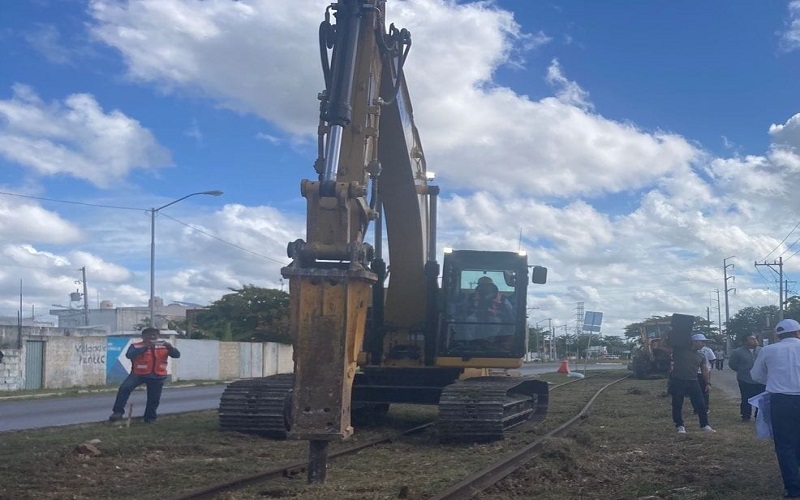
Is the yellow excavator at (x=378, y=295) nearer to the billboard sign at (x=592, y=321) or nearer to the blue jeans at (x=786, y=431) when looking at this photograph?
the blue jeans at (x=786, y=431)

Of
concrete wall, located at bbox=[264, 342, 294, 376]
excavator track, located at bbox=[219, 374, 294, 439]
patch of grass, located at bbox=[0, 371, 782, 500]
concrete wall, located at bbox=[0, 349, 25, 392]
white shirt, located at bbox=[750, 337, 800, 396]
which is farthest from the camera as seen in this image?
concrete wall, located at bbox=[264, 342, 294, 376]

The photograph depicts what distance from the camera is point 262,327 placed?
53.2 metres

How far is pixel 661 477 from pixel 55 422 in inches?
452

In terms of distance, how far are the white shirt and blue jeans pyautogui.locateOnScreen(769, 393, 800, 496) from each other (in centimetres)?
8

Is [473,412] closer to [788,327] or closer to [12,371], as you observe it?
[788,327]

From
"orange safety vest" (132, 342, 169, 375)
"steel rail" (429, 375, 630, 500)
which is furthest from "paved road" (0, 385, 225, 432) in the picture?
"steel rail" (429, 375, 630, 500)

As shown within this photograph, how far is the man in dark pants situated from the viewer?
7.94 meters

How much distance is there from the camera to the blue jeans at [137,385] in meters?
14.3

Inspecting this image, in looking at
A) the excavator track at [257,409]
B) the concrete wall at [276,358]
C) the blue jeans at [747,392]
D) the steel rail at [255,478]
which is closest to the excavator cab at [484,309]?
the excavator track at [257,409]

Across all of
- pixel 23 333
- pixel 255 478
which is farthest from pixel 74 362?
pixel 255 478

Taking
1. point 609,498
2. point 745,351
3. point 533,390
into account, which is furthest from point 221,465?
point 745,351

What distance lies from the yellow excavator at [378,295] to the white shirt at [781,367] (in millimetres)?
3708

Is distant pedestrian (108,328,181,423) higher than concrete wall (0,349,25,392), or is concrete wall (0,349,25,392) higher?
distant pedestrian (108,328,181,423)

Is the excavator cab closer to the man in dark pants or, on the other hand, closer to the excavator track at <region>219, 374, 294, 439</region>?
the excavator track at <region>219, 374, 294, 439</region>
